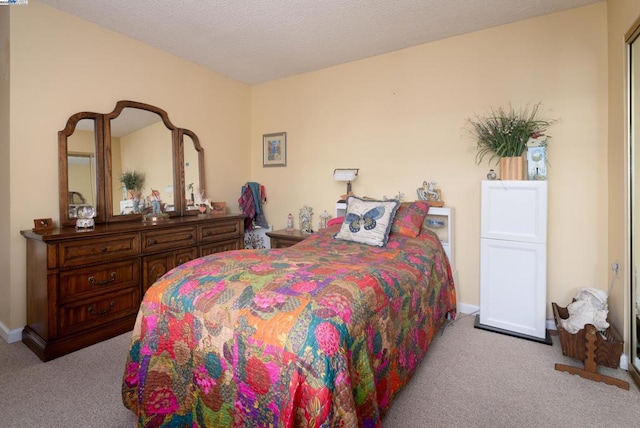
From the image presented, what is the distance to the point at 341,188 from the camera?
372cm

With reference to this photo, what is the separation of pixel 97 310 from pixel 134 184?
3.96ft

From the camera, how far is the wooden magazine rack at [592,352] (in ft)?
6.32

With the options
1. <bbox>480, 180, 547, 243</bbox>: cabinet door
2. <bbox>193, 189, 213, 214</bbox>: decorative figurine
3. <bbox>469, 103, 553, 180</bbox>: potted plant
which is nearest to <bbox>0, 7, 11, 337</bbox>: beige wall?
<bbox>193, 189, 213, 214</bbox>: decorative figurine

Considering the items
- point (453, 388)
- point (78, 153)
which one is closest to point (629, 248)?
point (453, 388)

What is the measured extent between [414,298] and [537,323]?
1.33 metres

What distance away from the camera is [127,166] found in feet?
9.89

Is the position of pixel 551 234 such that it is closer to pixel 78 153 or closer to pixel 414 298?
pixel 414 298

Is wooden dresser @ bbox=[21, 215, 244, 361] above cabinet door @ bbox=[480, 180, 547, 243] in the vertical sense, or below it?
below

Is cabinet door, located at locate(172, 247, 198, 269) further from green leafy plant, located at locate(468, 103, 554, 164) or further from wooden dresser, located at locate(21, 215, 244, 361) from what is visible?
green leafy plant, located at locate(468, 103, 554, 164)

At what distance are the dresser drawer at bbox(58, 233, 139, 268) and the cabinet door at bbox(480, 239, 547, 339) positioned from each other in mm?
2924

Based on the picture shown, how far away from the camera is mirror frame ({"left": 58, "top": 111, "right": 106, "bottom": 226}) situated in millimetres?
2586

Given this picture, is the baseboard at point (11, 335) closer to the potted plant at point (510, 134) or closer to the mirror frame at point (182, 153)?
the mirror frame at point (182, 153)

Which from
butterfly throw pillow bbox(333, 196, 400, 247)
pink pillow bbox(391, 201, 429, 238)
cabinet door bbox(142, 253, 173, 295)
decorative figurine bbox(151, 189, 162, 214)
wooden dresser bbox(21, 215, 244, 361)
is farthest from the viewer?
decorative figurine bbox(151, 189, 162, 214)

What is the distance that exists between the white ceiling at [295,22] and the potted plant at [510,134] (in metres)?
0.79
